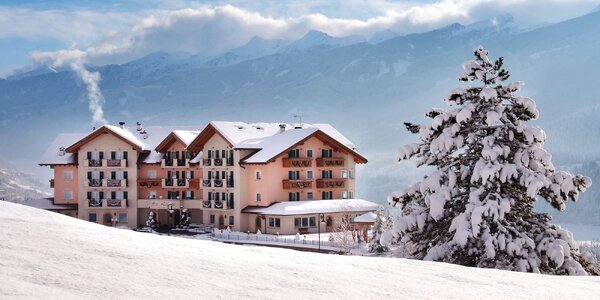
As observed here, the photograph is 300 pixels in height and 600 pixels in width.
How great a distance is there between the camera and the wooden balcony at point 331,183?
255 ft

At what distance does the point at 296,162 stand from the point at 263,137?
594cm

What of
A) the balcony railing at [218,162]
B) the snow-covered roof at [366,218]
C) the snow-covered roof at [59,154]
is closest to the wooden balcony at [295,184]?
the balcony railing at [218,162]

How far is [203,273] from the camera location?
48.7 feet

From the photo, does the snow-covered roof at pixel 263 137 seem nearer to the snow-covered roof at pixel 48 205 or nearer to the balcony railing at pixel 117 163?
the balcony railing at pixel 117 163

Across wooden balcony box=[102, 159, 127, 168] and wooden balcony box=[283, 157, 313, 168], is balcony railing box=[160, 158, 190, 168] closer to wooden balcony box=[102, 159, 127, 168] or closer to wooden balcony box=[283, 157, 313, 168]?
wooden balcony box=[102, 159, 127, 168]

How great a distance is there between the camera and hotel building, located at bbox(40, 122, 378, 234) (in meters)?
75.5

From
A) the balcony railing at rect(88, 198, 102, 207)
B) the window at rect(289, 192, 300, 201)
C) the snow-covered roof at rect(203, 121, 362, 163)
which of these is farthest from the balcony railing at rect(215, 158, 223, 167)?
the balcony railing at rect(88, 198, 102, 207)

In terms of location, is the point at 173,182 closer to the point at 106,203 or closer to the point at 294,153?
the point at 106,203

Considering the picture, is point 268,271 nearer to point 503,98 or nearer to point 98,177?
point 503,98

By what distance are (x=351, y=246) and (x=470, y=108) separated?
34.8m

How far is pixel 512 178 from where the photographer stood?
25.7 metres

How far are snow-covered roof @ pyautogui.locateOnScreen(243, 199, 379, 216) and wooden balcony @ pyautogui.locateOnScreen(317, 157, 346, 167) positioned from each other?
11.8 ft

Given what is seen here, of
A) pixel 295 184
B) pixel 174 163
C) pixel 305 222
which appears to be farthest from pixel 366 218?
pixel 174 163

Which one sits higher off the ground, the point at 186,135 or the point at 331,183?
the point at 186,135
